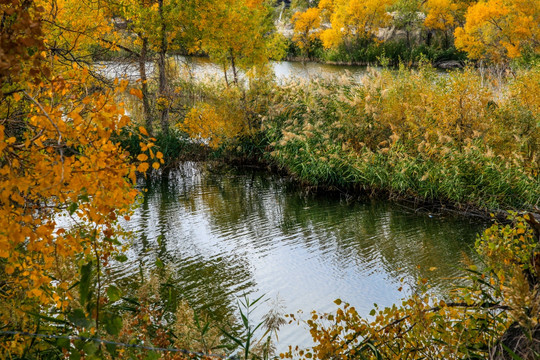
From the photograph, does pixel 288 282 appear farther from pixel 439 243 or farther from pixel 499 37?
pixel 499 37

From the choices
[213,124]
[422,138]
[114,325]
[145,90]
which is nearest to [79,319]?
[114,325]

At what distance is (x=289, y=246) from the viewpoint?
980 centimetres

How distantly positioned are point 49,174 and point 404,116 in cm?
1107

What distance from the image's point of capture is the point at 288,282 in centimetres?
823

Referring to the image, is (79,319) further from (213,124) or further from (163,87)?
(163,87)

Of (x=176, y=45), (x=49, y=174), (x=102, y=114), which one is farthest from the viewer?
(x=176, y=45)

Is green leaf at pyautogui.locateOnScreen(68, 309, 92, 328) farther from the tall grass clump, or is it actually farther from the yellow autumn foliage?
the yellow autumn foliage

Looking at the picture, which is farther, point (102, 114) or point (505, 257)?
point (505, 257)

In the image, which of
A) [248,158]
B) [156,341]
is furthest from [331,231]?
[156,341]

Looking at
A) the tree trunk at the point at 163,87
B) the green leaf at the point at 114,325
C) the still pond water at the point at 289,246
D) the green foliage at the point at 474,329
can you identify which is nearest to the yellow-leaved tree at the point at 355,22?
the tree trunk at the point at 163,87

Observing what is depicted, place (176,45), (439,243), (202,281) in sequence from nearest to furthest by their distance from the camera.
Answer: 1. (202,281)
2. (439,243)
3. (176,45)

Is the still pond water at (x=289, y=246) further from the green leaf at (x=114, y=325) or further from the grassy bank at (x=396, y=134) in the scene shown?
the green leaf at (x=114, y=325)

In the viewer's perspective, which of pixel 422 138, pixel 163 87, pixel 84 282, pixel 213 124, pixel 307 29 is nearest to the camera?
pixel 84 282

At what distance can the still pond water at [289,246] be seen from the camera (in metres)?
7.74
